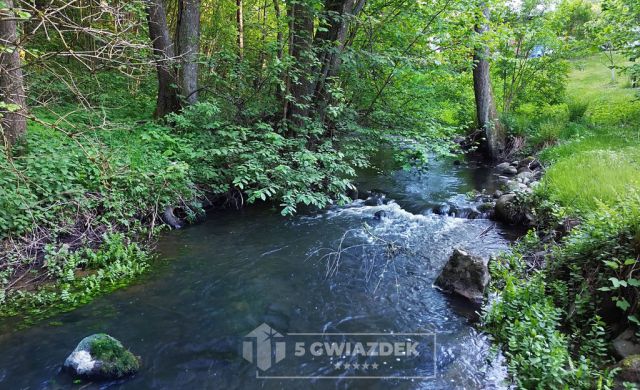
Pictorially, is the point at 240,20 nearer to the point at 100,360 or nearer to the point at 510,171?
the point at 510,171

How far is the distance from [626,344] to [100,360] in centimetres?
472

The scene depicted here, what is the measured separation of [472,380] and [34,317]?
4756 millimetres

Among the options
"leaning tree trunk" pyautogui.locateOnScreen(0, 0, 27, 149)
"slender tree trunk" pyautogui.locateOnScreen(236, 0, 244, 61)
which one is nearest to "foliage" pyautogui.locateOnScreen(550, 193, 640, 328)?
"leaning tree trunk" pyautogui.locateOnScreen(0, 0, 27, 149)

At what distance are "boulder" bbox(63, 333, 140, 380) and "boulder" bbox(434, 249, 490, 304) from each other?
12.7 ft

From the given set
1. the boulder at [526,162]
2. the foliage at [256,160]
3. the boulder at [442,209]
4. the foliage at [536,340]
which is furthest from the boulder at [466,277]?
the boulder at [526,162]

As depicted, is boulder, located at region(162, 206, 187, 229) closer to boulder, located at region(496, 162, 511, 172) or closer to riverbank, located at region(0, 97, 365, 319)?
riverbank, located at region(0, 97, 365, 319)

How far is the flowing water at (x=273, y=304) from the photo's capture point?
11.6ft

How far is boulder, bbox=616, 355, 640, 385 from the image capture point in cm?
281

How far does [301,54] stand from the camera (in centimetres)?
694

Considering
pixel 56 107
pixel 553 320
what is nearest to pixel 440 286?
pixel 553 320

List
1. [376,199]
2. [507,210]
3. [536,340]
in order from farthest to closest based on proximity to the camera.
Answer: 1. [376,199]
2. [507,210]
3. [536,340]

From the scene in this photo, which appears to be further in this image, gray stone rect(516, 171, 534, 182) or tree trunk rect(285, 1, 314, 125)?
gray stone rect(516, 171, 534, 182)

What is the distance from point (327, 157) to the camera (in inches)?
269

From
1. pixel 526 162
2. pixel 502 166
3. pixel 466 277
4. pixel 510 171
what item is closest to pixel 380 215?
pixel 466 277
